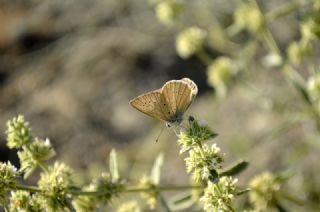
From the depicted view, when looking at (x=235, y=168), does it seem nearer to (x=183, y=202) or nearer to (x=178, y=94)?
(x=183, y=202)

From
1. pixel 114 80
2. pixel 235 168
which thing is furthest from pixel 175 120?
pixel 114 80

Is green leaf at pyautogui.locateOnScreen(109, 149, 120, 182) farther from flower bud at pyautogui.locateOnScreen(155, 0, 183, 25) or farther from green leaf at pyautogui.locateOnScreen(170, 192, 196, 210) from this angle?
flower bud at pyautogui.locateOnScreen(155, 0, 183, 25)

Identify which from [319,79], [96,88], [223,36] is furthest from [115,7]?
[319,79]

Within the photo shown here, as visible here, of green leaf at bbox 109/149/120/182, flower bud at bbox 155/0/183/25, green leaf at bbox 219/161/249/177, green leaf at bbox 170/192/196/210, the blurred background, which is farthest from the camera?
the blurred background

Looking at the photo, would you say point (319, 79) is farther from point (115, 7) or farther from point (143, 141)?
point (115, 7)

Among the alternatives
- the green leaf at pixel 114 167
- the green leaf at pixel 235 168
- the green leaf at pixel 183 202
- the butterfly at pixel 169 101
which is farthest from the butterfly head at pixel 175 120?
the green leaf at pixel 183 202

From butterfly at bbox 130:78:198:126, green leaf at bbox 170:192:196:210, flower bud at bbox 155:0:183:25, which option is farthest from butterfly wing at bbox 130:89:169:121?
flower bud at bbox 155:0:183:25
